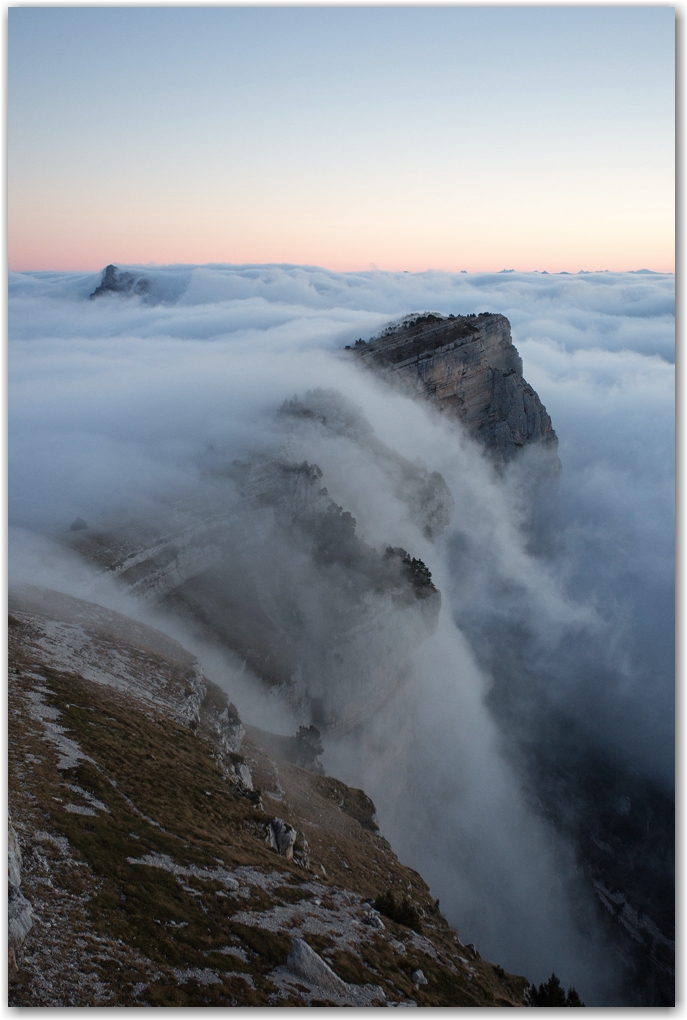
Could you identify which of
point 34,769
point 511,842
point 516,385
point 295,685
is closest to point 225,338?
point 516,385

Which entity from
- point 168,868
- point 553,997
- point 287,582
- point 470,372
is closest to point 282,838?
point 168,868

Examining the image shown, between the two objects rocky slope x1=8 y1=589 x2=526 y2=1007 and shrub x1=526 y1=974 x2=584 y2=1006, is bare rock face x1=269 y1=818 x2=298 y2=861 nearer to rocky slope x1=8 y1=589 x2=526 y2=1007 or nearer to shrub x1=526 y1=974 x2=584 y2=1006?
rocky slope x1=8 y1=589 x2=526 y2=1007

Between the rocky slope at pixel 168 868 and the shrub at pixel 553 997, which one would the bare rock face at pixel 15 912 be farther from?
the shrub at pixel 553 997

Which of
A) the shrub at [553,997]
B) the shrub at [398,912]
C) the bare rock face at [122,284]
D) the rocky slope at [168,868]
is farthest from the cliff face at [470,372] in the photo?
the shrub at [553,997]

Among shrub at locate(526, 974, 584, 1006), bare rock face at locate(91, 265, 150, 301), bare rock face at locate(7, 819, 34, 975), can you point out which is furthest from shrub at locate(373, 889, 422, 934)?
bare rock face at locate(91, 265, 150, 301)

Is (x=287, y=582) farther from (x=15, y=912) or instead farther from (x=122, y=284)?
(x=122, y=284)

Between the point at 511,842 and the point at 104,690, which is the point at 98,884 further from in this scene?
the point at 511,842
